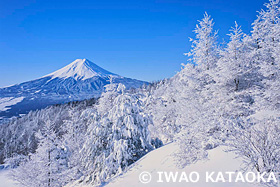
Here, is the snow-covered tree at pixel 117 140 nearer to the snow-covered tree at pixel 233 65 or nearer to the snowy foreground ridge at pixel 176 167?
the snowy foreground ridge at pixel 176 167

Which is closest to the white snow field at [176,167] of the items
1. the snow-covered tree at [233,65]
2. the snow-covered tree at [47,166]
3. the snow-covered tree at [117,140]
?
the snow-covered tree at [117,140]

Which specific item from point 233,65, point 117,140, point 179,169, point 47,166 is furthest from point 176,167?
point 47,166

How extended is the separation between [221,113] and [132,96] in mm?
5907

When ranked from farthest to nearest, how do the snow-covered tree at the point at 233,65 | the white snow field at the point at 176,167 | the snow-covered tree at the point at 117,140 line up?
the snow-covered tree at the point at 117,140
the snow-covered tree at the point at 233,65
the white snow field at the point at 176,167

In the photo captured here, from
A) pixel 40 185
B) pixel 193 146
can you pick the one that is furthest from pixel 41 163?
pixel 193 146

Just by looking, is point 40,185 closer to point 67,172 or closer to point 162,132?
point 67,172

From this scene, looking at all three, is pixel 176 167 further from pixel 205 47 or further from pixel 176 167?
pixel 205 47

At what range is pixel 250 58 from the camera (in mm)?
9297

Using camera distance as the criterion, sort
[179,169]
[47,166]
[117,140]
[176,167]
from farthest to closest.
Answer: [47,166] < [117,140] < [176,167] < [179,169]

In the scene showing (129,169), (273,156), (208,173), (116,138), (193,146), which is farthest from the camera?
(116,138)

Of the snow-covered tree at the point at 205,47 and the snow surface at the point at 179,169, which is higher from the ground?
the snow-covered tree at the point at 205,47

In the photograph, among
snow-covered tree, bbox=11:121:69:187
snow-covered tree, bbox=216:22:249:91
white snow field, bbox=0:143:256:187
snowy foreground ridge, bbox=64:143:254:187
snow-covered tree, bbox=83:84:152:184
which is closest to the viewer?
white snow field, bbox=0:143:256:187

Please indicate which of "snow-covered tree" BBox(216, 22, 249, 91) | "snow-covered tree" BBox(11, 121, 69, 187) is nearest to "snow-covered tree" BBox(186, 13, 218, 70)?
"snow-covered tree" BBox(216, 22, 249, 91)

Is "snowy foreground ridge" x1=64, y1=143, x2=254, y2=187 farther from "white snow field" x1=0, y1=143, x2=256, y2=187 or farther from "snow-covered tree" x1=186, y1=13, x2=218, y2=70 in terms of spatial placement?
"snow-covered tree" x1=186, y1=13, x2=218, y2=70
